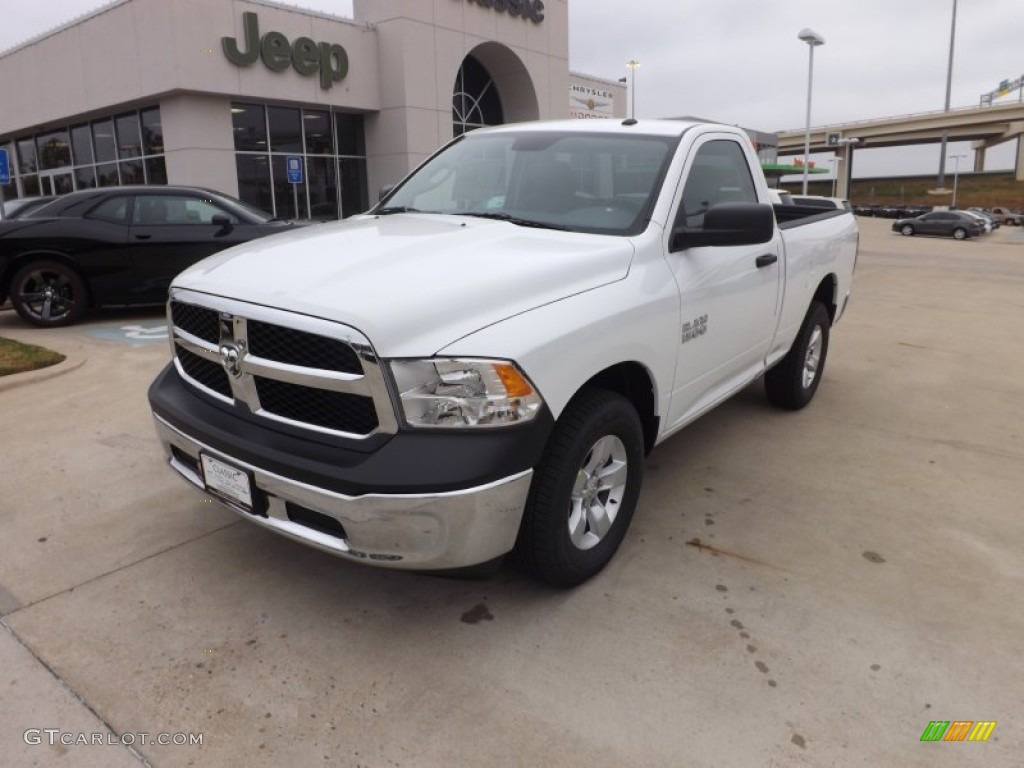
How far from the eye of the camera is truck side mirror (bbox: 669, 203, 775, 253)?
3219mm

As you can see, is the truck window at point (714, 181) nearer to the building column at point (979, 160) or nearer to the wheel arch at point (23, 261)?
the wheel arch at point (23, 261)

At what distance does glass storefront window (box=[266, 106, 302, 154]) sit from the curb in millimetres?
15855

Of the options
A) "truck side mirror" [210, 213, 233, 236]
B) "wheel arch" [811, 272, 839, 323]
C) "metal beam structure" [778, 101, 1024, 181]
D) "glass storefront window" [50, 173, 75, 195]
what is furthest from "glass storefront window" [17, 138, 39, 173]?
"metal beam structure" [778, 101, 1024, 181]

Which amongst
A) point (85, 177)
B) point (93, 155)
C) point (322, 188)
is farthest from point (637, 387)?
point (85, 177)

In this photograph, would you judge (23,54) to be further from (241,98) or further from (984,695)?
(984,695)

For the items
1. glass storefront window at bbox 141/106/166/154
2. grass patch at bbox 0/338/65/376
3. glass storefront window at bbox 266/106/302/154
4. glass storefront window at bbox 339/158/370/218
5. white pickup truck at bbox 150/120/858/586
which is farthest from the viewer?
glass storefront window at bbox 339/158/370/218

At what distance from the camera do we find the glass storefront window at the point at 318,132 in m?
21.8

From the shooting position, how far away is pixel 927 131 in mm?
76500

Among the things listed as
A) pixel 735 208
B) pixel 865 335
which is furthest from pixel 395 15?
pixel 735 208

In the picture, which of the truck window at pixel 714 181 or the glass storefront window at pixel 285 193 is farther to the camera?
the glass storefront window at pixel 285 193

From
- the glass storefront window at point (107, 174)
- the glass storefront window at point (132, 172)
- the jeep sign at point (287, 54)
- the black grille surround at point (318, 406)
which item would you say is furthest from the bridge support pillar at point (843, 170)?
the black grille surround at point (318, 406)

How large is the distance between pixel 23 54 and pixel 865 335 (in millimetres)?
25556

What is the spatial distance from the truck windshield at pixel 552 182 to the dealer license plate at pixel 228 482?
1681 mm

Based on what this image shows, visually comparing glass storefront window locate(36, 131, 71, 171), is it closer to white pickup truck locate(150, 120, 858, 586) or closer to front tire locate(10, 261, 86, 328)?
front tire locate(10, 261, 86, 328)
